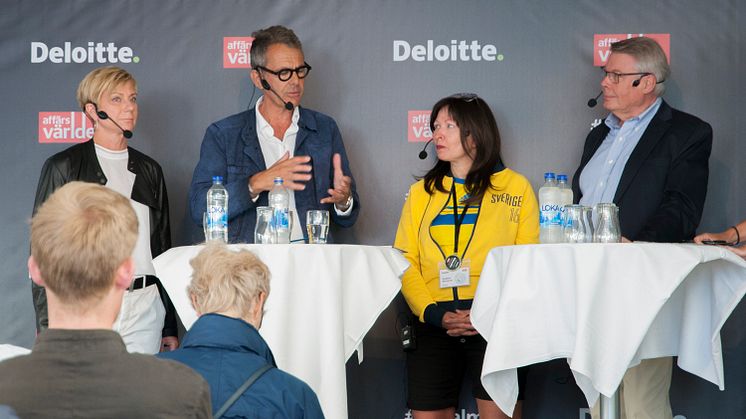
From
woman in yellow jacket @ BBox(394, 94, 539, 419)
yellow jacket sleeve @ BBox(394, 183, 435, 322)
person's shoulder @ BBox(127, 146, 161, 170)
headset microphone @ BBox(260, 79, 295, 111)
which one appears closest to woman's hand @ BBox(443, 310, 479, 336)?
woman in yellow jacket @ BBox(394, 94, 539, 419)

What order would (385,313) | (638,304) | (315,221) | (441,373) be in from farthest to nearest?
(385,313)
(441,373)
(315,221)
(638,304)

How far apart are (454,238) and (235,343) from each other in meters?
1.91

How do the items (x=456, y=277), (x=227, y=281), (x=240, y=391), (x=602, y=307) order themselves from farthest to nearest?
1. (x=456, y=277)
2. (x=602, y=307)
3. (x=227, y=281)
4. (x=240, y=391)

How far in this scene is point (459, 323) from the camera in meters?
3.60

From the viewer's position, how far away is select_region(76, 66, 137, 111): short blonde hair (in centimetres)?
410

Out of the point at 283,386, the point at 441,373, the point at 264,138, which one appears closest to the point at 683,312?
the point at 441,373

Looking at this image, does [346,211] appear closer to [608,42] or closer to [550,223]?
[550,223]

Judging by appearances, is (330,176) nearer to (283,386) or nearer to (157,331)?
(157,331)

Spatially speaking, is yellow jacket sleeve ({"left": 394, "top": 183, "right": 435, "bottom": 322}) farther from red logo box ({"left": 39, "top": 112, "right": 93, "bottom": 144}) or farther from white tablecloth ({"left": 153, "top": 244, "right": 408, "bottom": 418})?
red logo box ({"left": 39, "top": 112, "right": 93, "bottom": 144})

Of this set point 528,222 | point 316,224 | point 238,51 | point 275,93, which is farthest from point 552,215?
point 238,51

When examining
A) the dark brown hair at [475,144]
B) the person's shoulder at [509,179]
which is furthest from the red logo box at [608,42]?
the person's shoulder at [509,179]

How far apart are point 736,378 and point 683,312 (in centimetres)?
147

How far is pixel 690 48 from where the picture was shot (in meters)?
4.48

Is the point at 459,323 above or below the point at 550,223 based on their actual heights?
below
